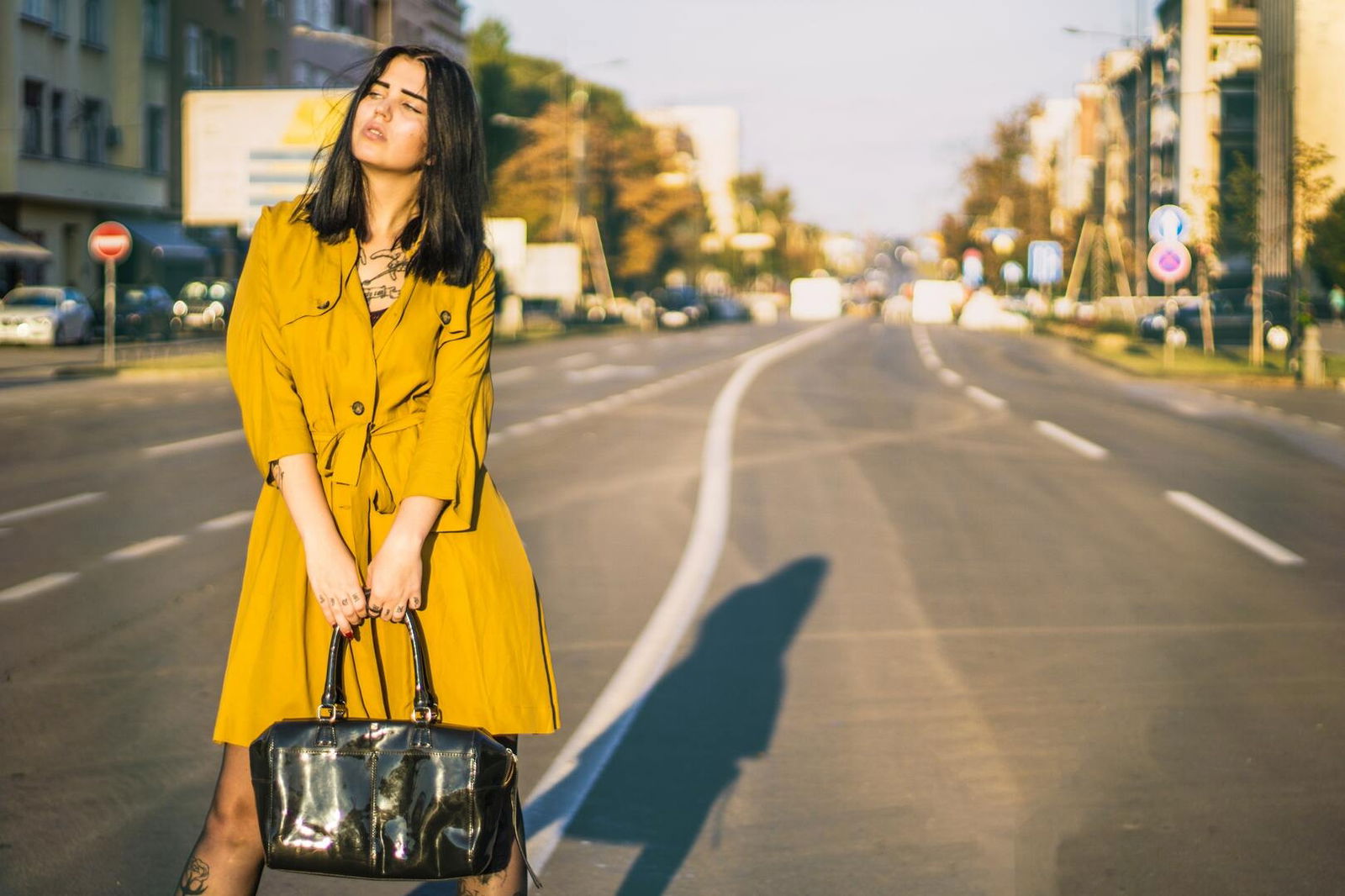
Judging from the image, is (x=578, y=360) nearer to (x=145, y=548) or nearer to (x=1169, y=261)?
(x=1169, y=261)

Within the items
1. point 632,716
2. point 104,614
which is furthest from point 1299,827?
point 104,614

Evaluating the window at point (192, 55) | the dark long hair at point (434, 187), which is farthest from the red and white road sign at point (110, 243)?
the dark long hair at point (434, 187)

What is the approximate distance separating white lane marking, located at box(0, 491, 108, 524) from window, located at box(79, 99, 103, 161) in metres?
39.5

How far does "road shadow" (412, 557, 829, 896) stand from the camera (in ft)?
15.6

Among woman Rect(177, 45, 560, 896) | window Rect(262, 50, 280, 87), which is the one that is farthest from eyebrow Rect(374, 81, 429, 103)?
window Rect(262, 50, 280, 87)

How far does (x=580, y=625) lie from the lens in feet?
25.9

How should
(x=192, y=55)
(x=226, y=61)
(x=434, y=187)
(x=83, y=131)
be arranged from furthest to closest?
(x=226, y=61)
(x=192, y=55)
(x=83, y=131)
(x=434, y=187)

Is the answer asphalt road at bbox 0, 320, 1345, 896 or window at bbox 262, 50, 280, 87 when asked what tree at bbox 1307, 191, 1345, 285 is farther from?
window at bbox 262, 50, 280, 87

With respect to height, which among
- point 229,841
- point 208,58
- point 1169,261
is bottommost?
point 229,841

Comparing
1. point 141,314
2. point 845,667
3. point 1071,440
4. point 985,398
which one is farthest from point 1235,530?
point 141,314

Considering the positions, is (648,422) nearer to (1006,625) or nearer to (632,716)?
(1006,625)

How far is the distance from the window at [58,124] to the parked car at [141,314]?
4986 mm

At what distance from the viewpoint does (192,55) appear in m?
57.5

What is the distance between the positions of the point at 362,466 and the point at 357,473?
0.05ft
